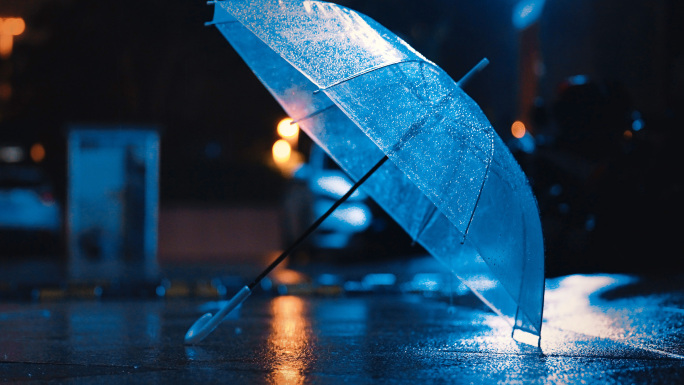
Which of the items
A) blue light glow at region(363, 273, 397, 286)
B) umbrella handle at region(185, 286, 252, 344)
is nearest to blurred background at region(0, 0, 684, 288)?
blue light glow at region(363, 273, 397, 286)

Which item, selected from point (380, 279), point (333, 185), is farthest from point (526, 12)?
point (380, 279)

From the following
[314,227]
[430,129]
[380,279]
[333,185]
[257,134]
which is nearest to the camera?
[430,129]

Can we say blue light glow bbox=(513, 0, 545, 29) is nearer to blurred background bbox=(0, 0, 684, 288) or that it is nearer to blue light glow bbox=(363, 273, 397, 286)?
blurred background bbox=(0, 0, 684, 288)

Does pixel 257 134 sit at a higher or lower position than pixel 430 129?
higher

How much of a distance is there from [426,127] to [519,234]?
0.83 m

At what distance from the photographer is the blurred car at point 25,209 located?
51.3 ft

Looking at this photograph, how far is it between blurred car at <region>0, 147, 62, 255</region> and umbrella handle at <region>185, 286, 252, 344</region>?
1163 centimetres

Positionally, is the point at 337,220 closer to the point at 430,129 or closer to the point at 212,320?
the point at 212,320

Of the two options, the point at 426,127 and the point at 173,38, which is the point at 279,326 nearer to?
the point at 426,127

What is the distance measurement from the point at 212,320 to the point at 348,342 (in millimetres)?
994

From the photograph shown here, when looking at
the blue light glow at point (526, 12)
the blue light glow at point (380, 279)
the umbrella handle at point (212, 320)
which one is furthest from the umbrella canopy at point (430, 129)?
the blue light glow at point (526, 12)

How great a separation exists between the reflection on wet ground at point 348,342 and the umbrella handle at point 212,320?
0.38 ft

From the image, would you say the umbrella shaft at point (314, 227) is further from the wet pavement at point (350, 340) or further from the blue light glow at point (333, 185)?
the blue light glow at point (333, 185)

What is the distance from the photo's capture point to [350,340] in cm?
555
